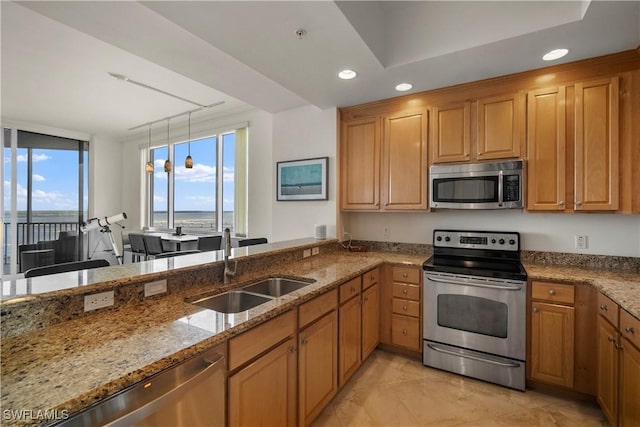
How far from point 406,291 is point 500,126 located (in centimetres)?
168

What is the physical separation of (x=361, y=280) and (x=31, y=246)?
205 inches

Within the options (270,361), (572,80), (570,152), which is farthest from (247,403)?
(572,80)

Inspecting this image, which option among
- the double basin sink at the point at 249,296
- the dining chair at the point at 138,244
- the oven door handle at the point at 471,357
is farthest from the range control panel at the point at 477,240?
the dining chair at the point at 138,244

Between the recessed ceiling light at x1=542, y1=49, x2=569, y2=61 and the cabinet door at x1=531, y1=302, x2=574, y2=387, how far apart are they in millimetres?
1848

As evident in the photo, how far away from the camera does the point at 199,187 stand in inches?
207

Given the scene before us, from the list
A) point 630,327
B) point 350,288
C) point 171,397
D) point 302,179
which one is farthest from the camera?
point 302,179

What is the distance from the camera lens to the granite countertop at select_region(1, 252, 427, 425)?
2.56ft

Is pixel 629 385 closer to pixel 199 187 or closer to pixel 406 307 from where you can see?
pixel 406 307

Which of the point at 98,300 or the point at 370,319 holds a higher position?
the point at 98,300

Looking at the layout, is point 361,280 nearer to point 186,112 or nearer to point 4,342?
point 4,342

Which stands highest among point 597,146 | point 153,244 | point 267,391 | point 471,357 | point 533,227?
point 597,146

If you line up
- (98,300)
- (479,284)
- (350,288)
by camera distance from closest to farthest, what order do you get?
(98,300)
(350,288)
(479,284)

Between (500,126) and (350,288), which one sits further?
(500,126)

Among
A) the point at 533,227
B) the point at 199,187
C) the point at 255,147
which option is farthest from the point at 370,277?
the point at 199,187
